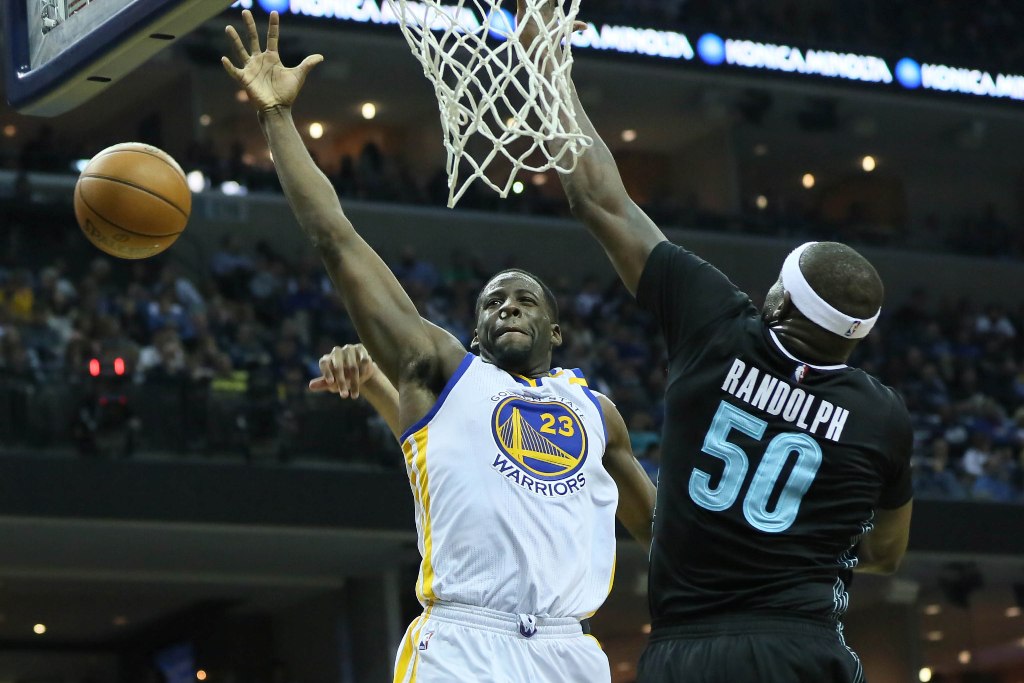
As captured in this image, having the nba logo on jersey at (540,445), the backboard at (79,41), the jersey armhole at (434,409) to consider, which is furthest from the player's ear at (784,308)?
the backboard at (79,41)

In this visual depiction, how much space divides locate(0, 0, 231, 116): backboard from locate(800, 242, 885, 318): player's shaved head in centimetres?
196

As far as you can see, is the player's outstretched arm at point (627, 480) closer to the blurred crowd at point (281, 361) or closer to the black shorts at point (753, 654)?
the black shorts at point (753, 654)

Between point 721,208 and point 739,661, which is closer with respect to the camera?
point 739,661

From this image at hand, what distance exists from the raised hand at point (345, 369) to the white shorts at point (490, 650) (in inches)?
30.3

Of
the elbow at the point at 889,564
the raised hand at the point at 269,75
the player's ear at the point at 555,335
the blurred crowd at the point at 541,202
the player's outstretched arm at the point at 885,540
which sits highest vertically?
the blurred crowd at the point at 541,202

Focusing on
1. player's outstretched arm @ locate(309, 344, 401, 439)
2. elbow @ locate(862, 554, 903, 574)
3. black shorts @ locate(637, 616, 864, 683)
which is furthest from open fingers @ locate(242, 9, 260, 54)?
elbow @ locate(862, 554, 903, 574)

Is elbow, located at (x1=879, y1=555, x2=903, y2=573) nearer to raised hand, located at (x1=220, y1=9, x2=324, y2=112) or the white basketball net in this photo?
the white basketball net

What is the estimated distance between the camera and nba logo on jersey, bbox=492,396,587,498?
4219mm

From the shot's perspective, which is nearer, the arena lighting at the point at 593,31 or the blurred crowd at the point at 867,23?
the arena lighting at the point at 593,31

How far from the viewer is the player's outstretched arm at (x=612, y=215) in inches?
139

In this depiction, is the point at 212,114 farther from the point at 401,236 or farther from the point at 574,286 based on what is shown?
the point at 574,286

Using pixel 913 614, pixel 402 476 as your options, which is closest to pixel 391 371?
pixel 402 476

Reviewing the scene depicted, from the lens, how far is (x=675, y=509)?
3369 millimetres

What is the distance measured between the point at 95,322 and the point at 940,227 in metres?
16.7
